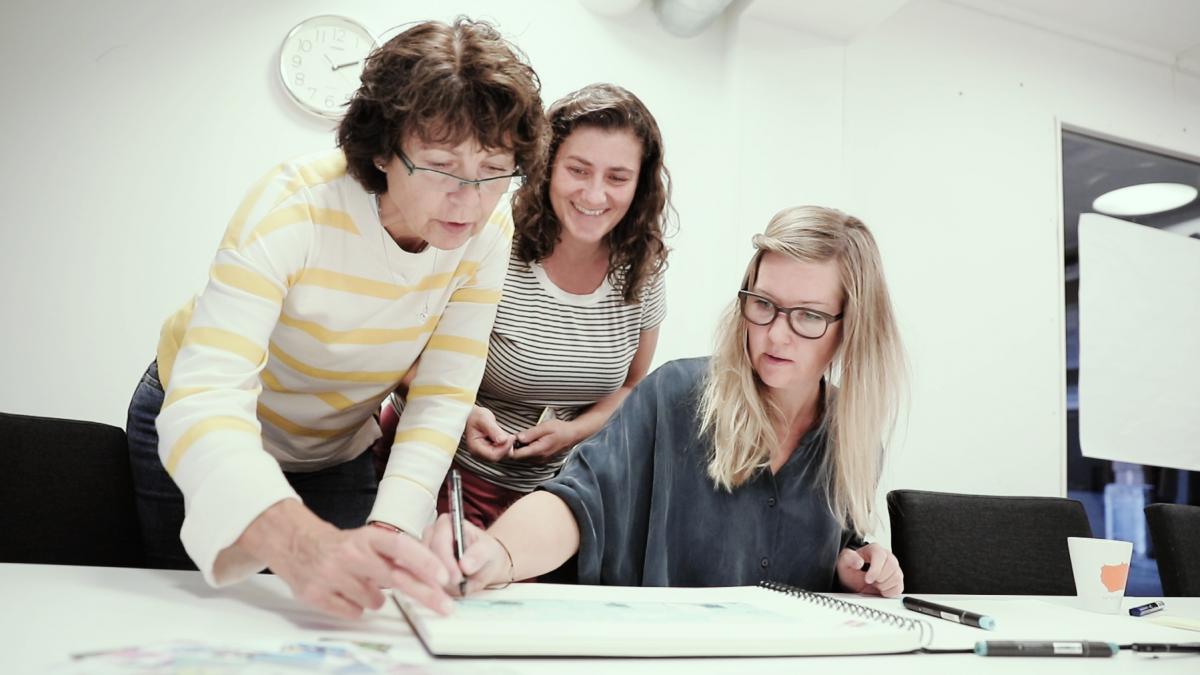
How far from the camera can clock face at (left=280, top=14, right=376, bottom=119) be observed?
2.57m

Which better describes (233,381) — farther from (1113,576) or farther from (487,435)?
(1113,576)

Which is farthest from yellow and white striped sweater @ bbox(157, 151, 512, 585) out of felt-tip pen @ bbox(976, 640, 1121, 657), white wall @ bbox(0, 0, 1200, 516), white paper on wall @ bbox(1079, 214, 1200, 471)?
white paper on wall @ bbox(1079, 214, 1200, 471)

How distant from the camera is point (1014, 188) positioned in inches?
137

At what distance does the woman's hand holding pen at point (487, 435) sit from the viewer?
1.50m

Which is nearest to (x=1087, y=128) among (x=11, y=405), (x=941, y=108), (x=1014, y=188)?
(x=1014, y=188)

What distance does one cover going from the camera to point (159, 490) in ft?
4.25

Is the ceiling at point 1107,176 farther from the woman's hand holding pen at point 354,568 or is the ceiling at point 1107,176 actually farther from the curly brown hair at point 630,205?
the woman's hand holding pen at point 354,568

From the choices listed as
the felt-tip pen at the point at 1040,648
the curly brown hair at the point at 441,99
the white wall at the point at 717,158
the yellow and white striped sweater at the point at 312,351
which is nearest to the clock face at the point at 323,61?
the white wall at the point at 717,158

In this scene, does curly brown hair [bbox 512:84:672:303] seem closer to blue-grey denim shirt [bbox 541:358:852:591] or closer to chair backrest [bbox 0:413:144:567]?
blue-grey denim shirt [bbox 541:358:852:591]

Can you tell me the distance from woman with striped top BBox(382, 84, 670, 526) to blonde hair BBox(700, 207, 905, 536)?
0.30m

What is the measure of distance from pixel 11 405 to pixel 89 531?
1290 mm

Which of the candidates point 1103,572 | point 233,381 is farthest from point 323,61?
point 1103,572

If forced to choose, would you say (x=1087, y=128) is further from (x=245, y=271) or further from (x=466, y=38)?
(x=245, y=271)

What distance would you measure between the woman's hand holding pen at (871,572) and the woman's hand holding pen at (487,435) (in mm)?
584
